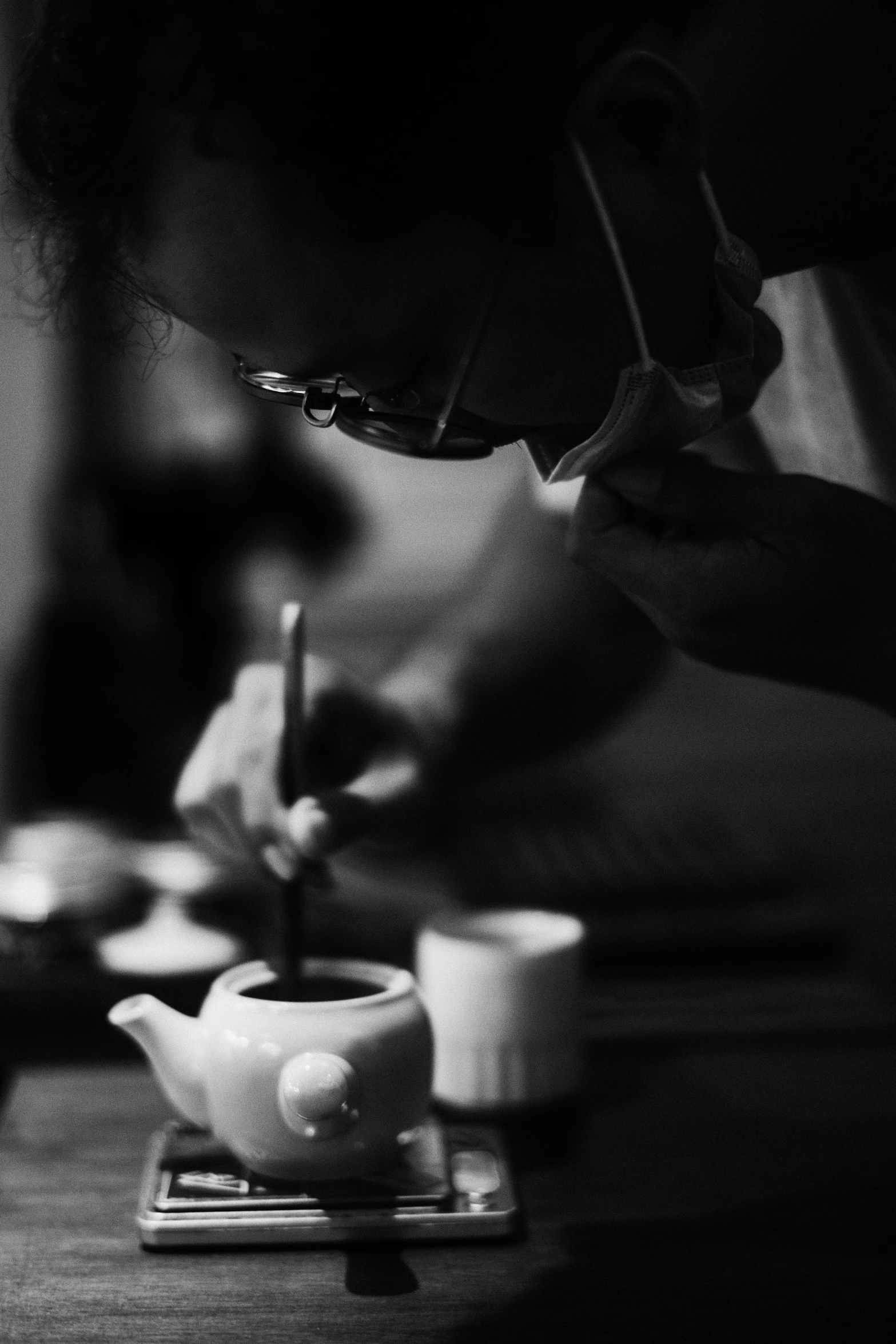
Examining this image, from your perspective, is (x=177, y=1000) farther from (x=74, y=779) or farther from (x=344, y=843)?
(x=74, y=779)

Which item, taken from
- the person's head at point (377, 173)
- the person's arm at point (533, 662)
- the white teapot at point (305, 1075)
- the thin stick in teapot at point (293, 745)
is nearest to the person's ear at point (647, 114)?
the person's head at point (377, 173)

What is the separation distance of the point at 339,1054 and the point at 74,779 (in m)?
1.15

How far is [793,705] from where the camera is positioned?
113 inches

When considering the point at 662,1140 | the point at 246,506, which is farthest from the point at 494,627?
the point at 246,506

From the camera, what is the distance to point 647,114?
0.62 meters

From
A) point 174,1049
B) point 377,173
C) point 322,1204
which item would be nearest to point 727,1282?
point 322,1204

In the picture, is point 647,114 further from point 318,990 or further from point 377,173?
point 318,990

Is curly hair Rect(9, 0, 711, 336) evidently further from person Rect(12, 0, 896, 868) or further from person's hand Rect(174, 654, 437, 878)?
person's hand Rect(174, 654, 437, 878)

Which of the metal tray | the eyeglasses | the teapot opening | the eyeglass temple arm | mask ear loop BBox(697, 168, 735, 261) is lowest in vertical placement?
the metal tray

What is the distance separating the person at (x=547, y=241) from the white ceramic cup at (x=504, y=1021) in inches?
5.0

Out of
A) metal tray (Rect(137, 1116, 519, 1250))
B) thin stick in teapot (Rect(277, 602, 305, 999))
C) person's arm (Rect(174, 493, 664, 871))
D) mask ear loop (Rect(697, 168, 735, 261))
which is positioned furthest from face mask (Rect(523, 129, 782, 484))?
metal tray (Rect(137, 1116, 519, 1250))

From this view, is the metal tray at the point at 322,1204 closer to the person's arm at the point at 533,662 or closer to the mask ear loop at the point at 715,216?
the person's arm at the point at 533,662

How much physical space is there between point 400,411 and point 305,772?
0.31m

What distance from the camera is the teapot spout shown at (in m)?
0.83
